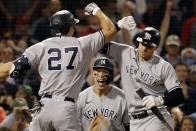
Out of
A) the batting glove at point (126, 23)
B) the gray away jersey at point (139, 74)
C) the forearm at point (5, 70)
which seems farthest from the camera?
the gray away jersey at point (139, 74)

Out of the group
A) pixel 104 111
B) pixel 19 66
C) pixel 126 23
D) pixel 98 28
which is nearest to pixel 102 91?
pixel 104 111

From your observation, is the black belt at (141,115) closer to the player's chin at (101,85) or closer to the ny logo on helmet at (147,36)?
the player's chin at (101,85)

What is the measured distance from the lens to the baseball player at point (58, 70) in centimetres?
769

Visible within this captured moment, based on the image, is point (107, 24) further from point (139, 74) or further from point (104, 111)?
point (104, 111)

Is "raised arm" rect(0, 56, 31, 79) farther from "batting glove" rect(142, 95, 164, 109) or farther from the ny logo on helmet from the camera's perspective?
the ny logo on helmet

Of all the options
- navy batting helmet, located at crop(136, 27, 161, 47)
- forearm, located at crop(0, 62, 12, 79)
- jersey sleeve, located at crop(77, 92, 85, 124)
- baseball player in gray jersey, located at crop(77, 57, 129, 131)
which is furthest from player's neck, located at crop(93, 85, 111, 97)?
forearm, located at crop(0, 62, 12, 79)

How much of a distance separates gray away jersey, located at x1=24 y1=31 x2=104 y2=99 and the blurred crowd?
109 inches

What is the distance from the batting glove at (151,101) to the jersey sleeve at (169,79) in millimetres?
197

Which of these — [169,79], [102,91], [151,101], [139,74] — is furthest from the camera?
[102,91]

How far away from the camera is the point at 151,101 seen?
8.11m

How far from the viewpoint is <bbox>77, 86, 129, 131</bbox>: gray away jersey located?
8750mm

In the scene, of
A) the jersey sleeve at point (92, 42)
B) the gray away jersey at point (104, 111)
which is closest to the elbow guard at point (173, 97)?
the gray away jersey at point (104, 111)

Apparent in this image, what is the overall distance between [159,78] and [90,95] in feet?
2.82

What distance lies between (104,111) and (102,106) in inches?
2.4
